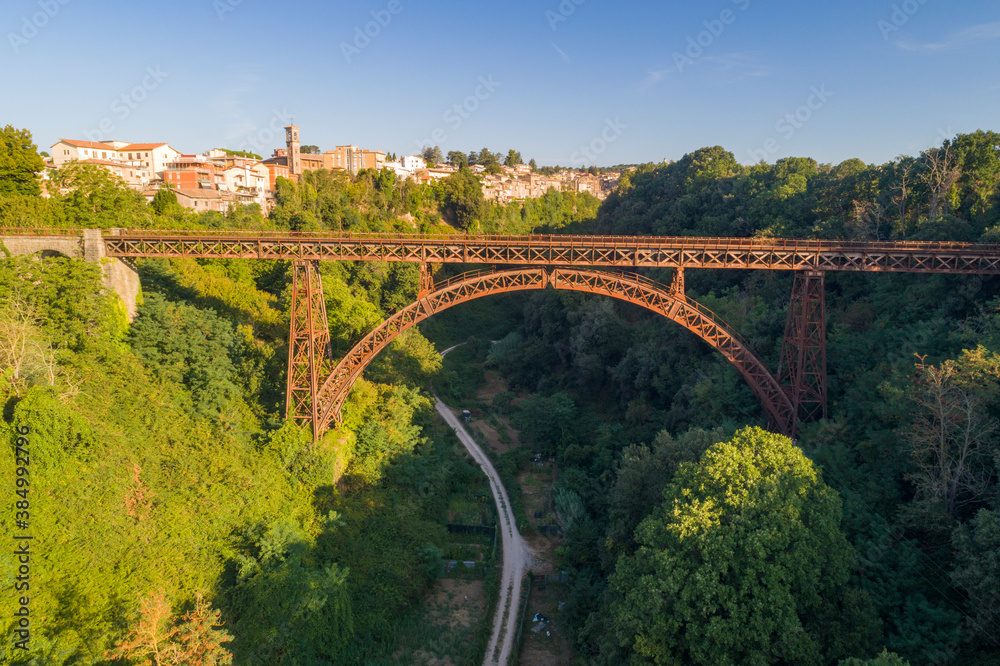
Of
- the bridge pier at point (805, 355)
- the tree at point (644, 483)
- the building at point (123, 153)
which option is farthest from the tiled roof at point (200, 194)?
the bridge pier at point (805, 355)

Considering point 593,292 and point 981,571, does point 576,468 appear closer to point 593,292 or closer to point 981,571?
point 593,292

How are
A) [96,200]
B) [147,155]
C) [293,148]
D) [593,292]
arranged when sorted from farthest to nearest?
1. [293,148]
2. [147,155]
3. [96,200]
4. [593,292]

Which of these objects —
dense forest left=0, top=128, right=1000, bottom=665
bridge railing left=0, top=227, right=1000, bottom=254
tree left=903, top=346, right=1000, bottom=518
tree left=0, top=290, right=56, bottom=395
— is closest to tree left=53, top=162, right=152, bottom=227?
dense forest left=0, top=128, right=1000, bottom=665

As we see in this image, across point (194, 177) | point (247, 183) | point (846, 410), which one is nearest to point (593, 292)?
point (846, 410)

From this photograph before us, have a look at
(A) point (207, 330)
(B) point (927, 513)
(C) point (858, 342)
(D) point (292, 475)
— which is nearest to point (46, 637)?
(D) point (292, 475)

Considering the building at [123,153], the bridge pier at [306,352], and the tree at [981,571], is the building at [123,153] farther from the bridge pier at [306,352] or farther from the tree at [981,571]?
the tree at [981,571]
